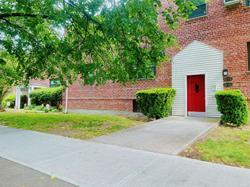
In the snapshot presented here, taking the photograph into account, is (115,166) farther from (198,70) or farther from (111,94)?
(111,94)

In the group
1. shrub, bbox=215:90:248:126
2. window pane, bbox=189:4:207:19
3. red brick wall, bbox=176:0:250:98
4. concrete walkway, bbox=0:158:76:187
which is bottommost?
concrete walkway, bbox=0:158:76:187

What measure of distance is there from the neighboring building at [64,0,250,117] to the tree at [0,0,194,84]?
363 centimetres

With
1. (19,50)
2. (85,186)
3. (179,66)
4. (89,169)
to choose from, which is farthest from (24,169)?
(179,66)

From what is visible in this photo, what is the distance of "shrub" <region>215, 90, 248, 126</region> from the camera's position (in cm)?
879

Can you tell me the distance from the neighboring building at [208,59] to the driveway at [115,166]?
23.5 ft

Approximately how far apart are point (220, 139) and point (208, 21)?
23.9 feet

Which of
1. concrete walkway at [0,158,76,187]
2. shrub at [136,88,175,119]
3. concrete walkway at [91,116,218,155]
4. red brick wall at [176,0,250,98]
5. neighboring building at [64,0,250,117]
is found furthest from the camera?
shrub at [136,88,175,119]

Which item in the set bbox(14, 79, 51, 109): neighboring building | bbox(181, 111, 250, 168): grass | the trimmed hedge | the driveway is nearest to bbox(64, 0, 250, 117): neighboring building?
bbox(181, 111, 250, 168): grass

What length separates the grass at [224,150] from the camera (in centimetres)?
468

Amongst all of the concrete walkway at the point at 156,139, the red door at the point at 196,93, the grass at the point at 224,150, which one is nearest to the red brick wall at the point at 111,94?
the red door at the point at 196,93

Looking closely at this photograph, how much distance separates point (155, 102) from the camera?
430 inches

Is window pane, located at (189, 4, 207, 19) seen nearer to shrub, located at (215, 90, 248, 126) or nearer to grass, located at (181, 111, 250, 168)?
shrub, located at (215, 90, 248, 126)

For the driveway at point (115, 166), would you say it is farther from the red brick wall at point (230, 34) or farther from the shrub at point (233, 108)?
the red brick wall at point (230, 34)

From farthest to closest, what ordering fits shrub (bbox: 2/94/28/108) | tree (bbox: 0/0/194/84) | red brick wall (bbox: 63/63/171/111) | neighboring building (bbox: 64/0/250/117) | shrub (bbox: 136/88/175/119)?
1. shrub (bbox: 2/94/28/108)
2. red brick wall (bbox: 63/63/171/111)
3. shrub (bbox: 136/88/175/119)
4. neighboring building (bbox: 64/0/250/117)
5. tree (bbox: 0/0/194/84)
